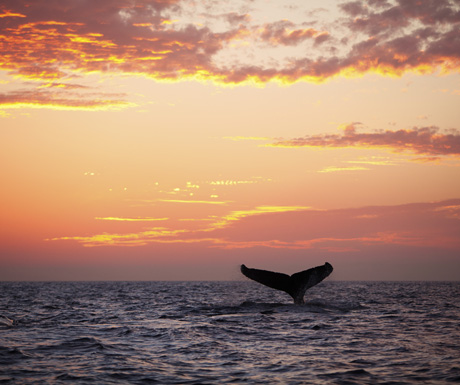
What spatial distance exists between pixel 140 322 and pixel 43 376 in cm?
1246

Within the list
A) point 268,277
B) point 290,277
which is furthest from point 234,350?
point 290,277

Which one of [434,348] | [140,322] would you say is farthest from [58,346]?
[434,348]

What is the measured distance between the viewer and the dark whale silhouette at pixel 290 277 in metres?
26.7

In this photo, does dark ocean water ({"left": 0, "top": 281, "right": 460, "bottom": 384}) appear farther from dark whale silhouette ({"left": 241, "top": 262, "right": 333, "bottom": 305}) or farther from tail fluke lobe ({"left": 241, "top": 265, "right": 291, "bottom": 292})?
dark whale silhouette ({"left": 241, "top": 262, "right": 333, "bottom": 305})

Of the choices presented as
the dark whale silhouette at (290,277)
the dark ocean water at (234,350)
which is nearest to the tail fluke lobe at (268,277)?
the dark whale silhouette at (290,277)

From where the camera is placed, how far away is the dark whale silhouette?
87.7ft

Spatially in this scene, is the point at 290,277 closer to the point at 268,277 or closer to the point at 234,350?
the point at 268,277

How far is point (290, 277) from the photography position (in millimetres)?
27766

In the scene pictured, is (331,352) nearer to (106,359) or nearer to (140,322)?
(106,359)

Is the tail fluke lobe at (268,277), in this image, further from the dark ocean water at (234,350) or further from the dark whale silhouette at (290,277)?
the dark ocean water at (234,350)

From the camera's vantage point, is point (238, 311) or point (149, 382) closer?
point (149, 382)

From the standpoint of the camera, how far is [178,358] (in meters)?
14.7

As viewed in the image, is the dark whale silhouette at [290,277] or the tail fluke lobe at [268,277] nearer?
the tail fluke lobe at [268,277]

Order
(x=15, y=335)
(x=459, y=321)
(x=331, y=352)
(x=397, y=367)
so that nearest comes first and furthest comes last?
1. (x=397, y=367)
2. (x=331, y=352)
3. (x=15, y=335)
4. (x=459, y=321)
